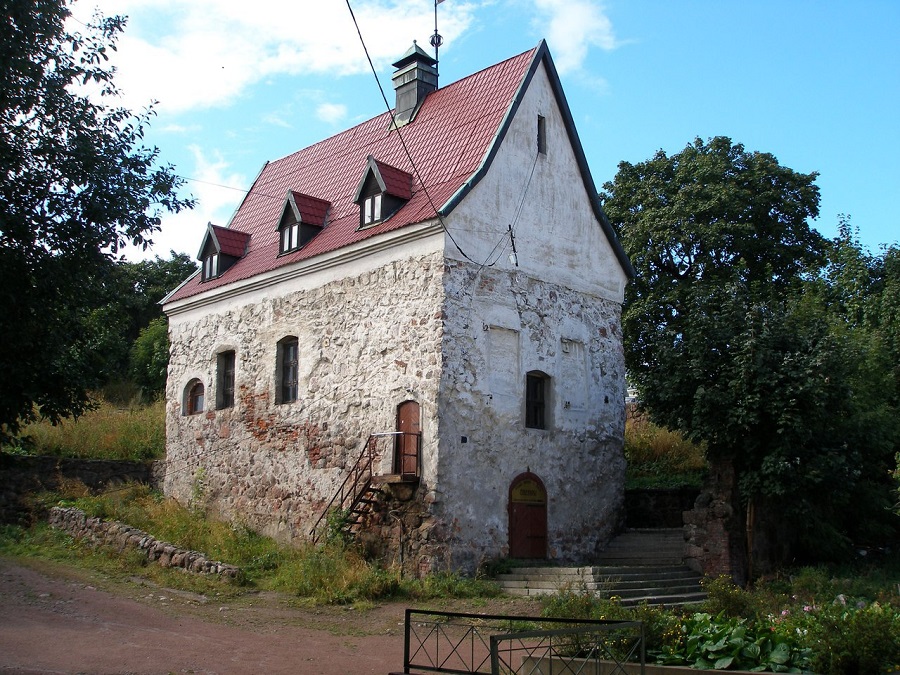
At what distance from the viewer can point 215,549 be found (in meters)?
19.1

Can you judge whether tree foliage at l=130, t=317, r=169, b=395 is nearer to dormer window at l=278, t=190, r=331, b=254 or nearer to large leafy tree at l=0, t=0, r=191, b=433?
dormer window at l=278, t=190, r=331, b=254

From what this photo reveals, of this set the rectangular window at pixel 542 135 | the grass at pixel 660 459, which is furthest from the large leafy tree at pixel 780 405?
the rectangular window at pixel 542 135

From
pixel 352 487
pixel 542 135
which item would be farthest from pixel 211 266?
pixel 542 135

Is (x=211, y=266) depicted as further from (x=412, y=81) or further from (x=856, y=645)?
(x=856, y=645)

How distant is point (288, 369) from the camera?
2147 cm

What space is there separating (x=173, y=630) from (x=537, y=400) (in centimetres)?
911

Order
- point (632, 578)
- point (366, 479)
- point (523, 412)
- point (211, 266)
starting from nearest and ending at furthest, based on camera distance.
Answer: point (632, 578), point (366, 479), point (523, 412), point (211, 266)

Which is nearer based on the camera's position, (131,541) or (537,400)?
(131,541)

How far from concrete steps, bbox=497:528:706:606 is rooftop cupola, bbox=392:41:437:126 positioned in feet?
37.7

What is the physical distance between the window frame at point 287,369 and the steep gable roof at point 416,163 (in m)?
1.83

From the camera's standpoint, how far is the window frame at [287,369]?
2117cm

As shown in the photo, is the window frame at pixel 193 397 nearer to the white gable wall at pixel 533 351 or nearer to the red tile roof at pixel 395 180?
the red tile roof at pixel 395 180

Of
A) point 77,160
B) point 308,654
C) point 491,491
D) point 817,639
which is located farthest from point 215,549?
point 817,639

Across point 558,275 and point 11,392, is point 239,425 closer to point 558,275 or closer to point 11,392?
point 558,275
